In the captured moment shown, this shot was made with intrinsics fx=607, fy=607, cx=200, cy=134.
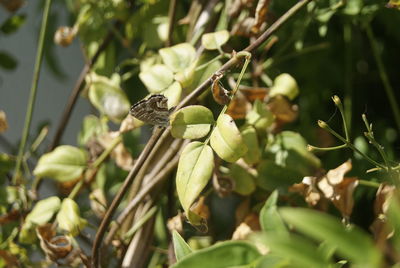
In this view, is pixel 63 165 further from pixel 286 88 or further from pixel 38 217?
pixel 286 88

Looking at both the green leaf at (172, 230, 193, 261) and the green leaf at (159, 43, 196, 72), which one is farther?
the green leaf at (159, 43, 196, 72)

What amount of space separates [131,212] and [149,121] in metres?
0.21

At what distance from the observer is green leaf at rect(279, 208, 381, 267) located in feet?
0.92

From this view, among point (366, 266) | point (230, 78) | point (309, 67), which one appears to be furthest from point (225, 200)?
point (366, 266)

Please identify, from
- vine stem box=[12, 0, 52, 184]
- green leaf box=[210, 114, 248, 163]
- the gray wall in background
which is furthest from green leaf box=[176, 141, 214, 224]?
the gray wall in background

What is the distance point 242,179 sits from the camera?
71 cm

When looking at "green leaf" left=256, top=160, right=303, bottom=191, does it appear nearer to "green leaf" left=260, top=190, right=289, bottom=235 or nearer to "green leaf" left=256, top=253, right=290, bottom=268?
"green leaf" left=260, top=190, right=289, bottom=235

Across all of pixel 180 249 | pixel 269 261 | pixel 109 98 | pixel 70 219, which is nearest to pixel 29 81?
pixel 109 98

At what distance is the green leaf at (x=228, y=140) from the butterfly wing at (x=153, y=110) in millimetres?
52

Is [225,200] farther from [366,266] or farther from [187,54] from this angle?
[366,266]

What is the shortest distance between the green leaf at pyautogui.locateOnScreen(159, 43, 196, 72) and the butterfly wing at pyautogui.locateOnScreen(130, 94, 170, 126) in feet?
0.47

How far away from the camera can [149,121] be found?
0.56 metres

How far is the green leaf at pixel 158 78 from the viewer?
69cm

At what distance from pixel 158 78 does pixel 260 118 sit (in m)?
0.13
